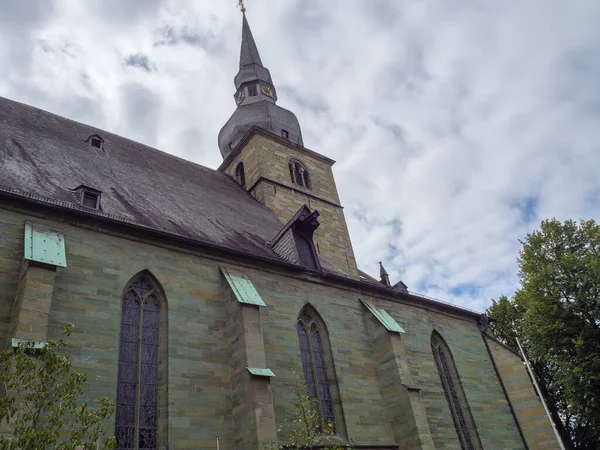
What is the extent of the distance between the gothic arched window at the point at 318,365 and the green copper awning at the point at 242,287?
1992 millimetres

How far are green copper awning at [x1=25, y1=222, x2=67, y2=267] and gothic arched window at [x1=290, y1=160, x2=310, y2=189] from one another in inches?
559

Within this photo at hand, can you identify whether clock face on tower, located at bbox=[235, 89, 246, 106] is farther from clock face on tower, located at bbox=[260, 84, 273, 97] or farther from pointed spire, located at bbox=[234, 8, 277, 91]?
clock face on tower, located at bbox=[260, 84, 273, 97]

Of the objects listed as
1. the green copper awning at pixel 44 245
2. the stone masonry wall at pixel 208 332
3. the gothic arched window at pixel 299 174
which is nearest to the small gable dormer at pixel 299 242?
the stone masonry wall at pixel 208 332

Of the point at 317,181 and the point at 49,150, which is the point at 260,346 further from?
the point at 317,181

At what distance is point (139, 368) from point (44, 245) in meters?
2.98

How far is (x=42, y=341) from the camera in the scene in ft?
27.2

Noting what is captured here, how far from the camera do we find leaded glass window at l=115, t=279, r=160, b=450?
9375 mm

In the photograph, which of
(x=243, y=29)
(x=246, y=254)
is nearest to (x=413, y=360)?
(x=246, y=254)

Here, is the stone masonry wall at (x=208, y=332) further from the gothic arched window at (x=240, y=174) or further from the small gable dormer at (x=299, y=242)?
the gothic arched window at (x=240, y=174)

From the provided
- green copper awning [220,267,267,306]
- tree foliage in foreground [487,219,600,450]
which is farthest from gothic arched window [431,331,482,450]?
green copper awning [220,267,267,306]

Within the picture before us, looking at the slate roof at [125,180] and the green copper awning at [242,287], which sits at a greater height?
the slate roof at [125,180]

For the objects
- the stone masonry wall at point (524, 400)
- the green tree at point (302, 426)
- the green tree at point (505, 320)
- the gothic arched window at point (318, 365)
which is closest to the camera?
the green tree at point (302, 426)

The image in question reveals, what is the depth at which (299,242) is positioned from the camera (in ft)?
51.1

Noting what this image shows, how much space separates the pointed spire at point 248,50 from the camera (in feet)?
98.3
